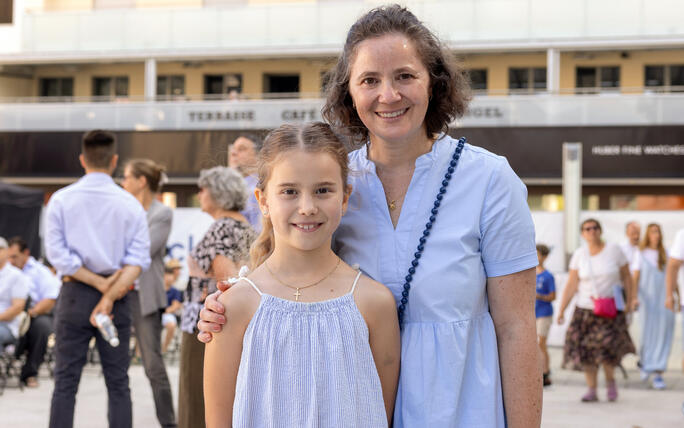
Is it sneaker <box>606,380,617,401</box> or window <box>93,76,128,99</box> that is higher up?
window <box>93,76,128,99</box>

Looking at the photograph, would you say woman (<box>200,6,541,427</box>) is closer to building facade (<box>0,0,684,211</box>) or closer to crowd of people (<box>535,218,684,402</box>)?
crowd of people (<box>535,218,684,402</box>)

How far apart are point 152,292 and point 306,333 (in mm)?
5054

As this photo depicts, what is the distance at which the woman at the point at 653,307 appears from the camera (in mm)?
10852

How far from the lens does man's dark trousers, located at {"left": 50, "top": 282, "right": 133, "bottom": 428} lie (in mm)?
5949

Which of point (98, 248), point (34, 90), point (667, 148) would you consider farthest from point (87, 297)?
point (34, 90)

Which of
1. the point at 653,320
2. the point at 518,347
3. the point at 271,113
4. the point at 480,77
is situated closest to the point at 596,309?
the point at 653,320

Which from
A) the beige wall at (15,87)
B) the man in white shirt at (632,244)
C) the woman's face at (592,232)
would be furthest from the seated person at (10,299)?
the beige wall at (15,87)

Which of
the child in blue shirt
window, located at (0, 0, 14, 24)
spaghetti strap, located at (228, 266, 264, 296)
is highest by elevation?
window, located at (0, 0, 14, 24)

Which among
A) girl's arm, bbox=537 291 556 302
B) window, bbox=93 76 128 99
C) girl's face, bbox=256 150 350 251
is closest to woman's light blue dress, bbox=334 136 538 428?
girl's face, bbox=256 150 350 251

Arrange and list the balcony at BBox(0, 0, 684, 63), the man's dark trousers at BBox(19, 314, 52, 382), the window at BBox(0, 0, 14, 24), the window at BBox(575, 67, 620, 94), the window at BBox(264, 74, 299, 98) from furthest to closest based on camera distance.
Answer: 1. the window at BBox(264, 74, 299, 98)
2. the window at BBox(575, 67, 620, 94)
3. the balcony at BBox(0, 0, 684, 63)
4. the window at BBox(0, 0, 14, 24)
5. the man's dark trousers at BBox(19, 314, 52, 382)

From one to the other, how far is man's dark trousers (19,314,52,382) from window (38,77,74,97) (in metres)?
24.9

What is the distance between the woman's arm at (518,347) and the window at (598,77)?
28372mm

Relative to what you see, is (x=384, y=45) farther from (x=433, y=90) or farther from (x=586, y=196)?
(x=586, y=196)

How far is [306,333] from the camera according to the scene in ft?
8.37
